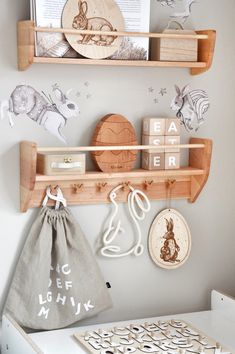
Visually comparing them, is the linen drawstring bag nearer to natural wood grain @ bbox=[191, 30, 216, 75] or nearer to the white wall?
the white wall

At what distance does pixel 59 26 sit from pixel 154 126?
542 mm

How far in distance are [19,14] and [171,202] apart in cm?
99

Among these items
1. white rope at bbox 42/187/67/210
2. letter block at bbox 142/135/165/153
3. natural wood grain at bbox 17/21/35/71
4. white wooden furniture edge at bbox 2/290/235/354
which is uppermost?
natural wood grain at bbox 17/21/35/71

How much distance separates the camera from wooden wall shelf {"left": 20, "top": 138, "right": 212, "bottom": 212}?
7.89ft

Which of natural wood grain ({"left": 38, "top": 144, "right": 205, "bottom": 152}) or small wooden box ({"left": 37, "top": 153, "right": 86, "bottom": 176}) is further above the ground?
natural wood grain ({"left": 38, "top": 144, "right": 205, "bottom": 152})

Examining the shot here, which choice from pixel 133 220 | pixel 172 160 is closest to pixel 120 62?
pixel 172 160

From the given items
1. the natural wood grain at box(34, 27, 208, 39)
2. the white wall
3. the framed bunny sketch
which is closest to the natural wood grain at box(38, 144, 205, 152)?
the white wall

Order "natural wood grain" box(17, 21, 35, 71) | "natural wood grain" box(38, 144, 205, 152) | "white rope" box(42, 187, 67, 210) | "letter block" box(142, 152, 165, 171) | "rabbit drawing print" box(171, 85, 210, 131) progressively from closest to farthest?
1. "natural wood grain" box(17, 21, 35, 71)
2. "natural wood grain" box(38, 144, 205, 152)
3. "white rope" box(42, 187, 67, 210)
4. "letter block" box(142, 152, 165, 171)
5. "rabbit drawing print" box(171, 85, 210, 131)

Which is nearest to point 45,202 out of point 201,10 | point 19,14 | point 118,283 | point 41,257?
point 41,257

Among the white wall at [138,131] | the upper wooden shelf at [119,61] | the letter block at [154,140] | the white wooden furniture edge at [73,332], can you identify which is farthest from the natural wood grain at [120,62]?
the white wooden furniture edge at [73,332]

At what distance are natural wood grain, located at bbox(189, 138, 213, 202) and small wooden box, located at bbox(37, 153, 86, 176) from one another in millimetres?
519

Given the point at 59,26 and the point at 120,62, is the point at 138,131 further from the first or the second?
the point at 59,26

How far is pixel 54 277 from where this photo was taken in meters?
2.55

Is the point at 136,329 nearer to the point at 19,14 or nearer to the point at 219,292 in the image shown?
the point at 219,292
